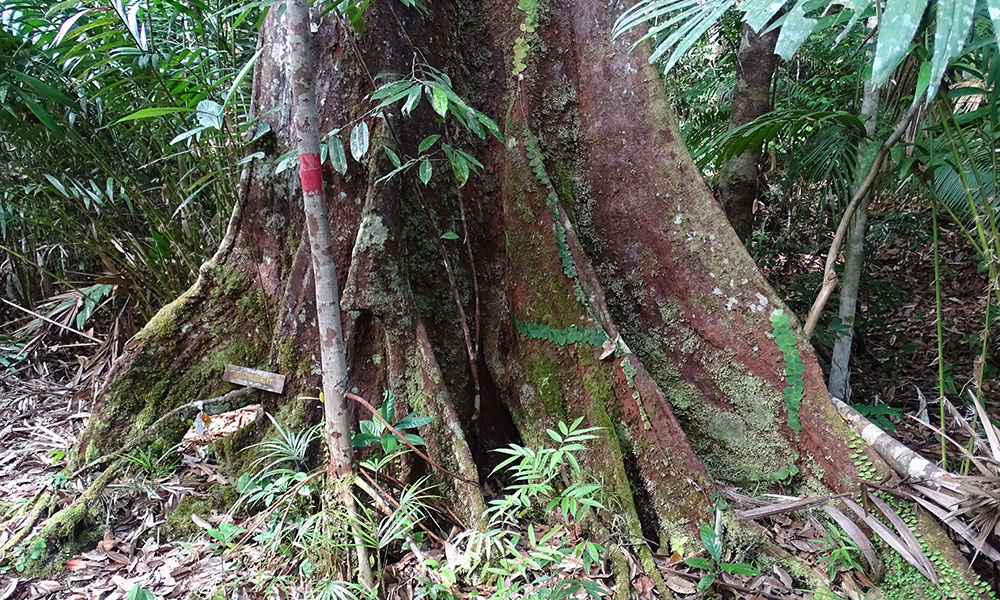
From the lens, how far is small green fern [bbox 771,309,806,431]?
7.25 ft

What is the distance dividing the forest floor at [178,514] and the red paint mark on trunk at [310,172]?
115cm

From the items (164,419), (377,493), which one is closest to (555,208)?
(377,493)

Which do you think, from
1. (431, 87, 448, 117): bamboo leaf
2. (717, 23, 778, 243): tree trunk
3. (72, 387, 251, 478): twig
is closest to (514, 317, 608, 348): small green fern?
(431, 87, 448, 117): bamboo leaf

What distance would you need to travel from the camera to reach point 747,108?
3.25m

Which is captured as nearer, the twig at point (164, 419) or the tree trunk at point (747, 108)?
the twig at point (164, 419)

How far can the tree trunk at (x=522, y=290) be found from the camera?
2.13m

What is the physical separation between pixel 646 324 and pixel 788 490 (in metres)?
0.87

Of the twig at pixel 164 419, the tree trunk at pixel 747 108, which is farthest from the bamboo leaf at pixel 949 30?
the twig at pixel 164 419

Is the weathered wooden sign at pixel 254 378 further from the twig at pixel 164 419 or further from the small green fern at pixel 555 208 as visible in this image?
the small green fern at pixel 555 208

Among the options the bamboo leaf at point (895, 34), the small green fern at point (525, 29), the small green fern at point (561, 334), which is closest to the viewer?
the bamboo leaf at point (895, 34)

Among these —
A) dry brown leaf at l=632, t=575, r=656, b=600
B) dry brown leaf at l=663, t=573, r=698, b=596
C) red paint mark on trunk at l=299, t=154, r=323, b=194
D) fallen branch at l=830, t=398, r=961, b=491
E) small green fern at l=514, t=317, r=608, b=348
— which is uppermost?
red paint mark on trunk at l=299, t=154, r=323, b=194

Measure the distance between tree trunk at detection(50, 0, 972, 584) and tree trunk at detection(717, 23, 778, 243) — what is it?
3.51ft

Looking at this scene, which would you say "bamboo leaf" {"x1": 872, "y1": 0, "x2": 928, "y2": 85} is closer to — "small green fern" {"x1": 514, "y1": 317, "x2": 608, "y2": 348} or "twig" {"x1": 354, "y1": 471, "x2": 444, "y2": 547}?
"small green fern" {"x1": 514, "y1": 317, "x2": 608, "y2": 348}

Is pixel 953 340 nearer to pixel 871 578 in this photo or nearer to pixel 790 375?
pixel 790 375
